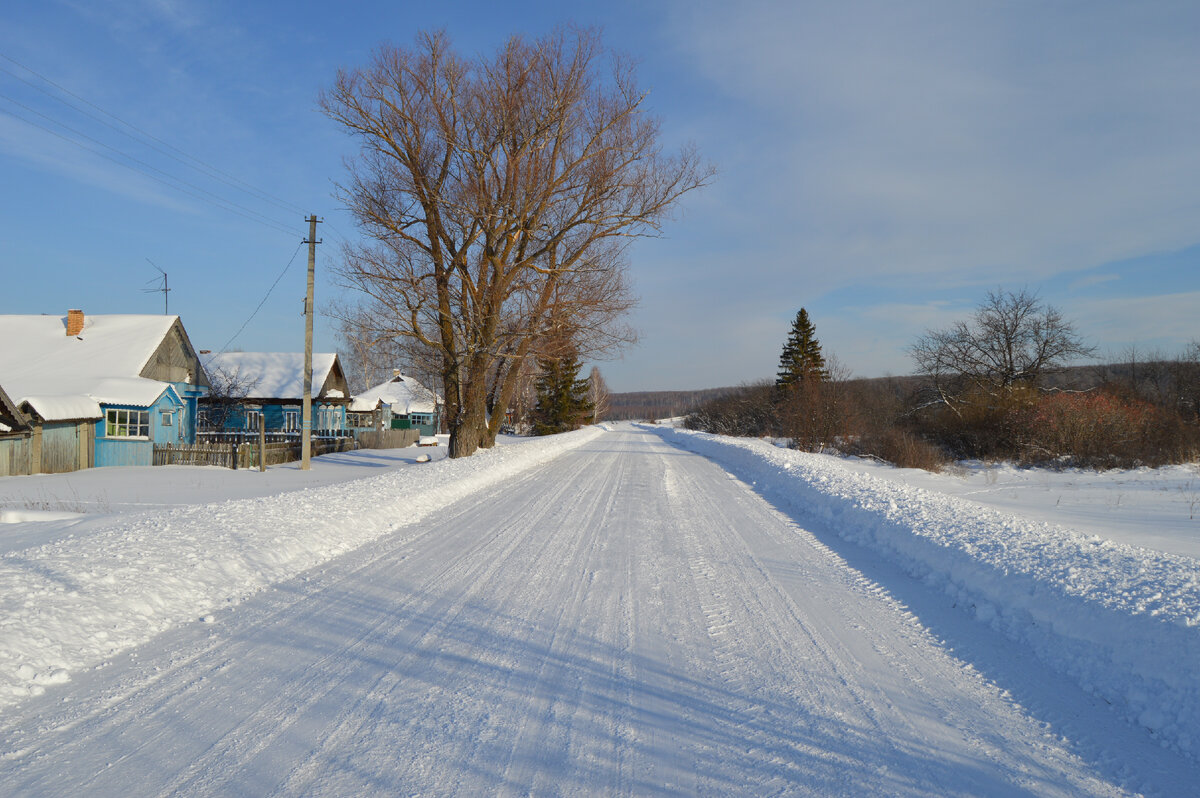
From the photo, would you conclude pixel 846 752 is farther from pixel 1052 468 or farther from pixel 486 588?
pixel 1052 468

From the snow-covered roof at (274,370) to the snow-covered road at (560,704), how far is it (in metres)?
35.8

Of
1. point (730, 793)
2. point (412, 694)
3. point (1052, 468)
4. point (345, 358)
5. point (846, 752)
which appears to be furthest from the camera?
point (345, 358)

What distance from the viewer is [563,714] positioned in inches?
145

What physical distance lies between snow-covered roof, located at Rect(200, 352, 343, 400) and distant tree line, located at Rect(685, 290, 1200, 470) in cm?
2779

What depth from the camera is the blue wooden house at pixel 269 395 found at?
1501 inches

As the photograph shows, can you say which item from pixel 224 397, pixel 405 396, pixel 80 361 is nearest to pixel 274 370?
pixel 224 397

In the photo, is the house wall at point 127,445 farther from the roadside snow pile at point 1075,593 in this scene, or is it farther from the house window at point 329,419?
the roadside snow pile at point 1075,593

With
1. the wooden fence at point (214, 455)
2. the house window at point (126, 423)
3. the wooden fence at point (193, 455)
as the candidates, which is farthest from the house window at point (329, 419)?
the wooden fence at point (193, 455)

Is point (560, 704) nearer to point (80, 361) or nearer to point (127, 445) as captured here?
point (127, 445)

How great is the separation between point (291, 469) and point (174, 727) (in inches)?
821

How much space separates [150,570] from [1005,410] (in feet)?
119

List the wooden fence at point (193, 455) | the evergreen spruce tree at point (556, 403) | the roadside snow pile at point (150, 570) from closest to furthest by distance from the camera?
1. the roadside snow pile at point (150, 570)
2. the wooden fence at point (193, 455)
3. the evergreen spruce tree at point (556, 403)

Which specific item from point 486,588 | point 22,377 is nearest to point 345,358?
point 22,377

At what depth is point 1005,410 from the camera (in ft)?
107
